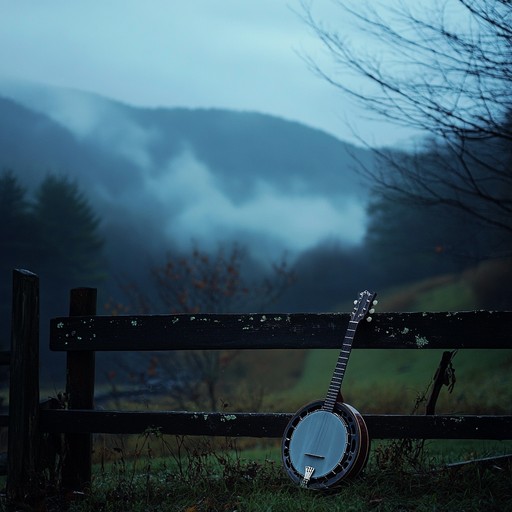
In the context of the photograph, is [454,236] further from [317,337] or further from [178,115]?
[317,337]

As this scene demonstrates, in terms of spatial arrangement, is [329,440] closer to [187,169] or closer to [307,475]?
[307,475]

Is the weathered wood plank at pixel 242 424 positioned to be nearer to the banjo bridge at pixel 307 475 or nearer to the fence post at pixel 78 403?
the fence post at pixel 78 403

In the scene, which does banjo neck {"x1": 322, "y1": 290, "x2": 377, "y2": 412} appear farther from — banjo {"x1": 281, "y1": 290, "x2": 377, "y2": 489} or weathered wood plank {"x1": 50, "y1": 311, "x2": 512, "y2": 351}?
weathered wood plank {"x1": 50, "y1": 311, "x2": 512, "y2": 351}

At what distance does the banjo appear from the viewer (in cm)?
505

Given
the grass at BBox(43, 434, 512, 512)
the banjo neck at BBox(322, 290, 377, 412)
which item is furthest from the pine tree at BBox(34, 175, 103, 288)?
the banjo neck at BBox(322, 290, 377, 412)

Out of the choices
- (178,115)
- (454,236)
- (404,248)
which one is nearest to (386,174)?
(454,236)

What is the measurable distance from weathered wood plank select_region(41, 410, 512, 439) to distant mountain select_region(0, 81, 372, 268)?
22.0 m

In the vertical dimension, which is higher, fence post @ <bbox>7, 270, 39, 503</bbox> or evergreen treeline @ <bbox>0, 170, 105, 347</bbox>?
evergreen treeline @ <bbox>0, 170, 105, 347</bbox>

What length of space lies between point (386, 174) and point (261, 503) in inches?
245

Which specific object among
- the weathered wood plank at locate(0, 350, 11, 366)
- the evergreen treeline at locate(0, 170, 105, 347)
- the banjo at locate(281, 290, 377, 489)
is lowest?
the banjo at locate(281, 290, 377, 489)

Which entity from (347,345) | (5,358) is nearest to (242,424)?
(347,345)

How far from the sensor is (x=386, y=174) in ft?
33.7

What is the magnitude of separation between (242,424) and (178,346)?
0.77 m

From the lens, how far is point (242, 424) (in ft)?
18.2
